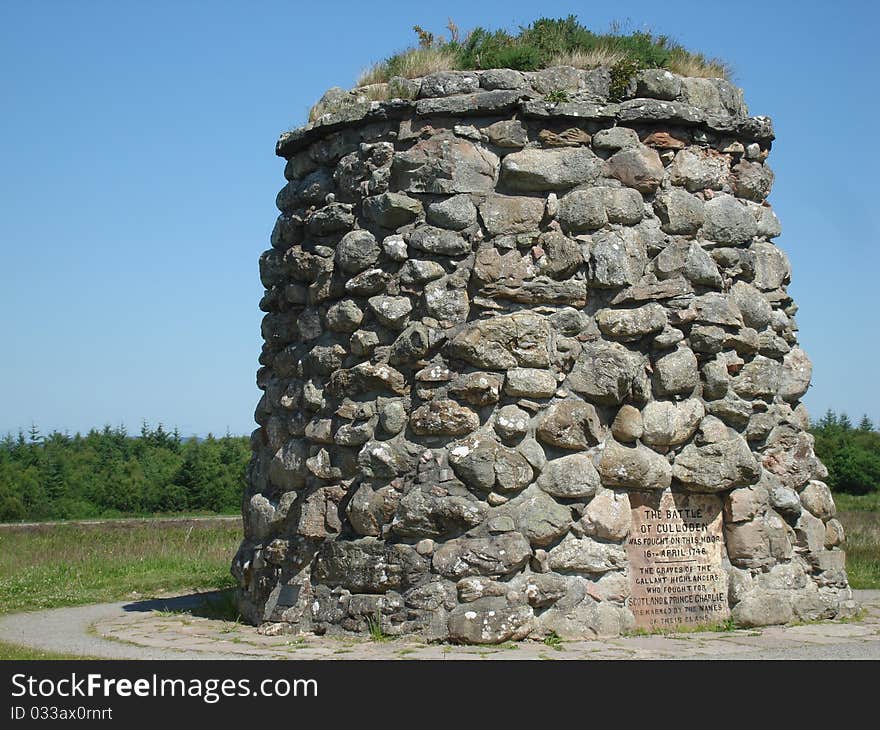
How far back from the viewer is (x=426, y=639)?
729 cm

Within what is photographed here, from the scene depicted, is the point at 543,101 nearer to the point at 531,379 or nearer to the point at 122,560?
the point at 531,379

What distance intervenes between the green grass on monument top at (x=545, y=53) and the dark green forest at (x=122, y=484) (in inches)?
694

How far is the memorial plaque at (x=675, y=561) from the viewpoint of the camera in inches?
309

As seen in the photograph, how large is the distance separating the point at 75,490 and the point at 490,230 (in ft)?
67.1

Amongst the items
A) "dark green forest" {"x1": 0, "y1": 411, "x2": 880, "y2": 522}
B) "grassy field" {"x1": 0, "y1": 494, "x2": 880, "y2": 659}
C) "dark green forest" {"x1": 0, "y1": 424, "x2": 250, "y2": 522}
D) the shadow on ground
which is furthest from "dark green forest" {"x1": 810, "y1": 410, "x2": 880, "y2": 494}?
the shadow on ground

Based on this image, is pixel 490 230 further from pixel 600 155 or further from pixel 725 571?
pixel 725 571

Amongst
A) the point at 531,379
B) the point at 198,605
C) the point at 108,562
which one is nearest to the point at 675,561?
the point at 531,379

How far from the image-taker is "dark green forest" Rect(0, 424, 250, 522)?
81.6 ft

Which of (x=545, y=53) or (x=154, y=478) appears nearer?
(x=545, y=53)

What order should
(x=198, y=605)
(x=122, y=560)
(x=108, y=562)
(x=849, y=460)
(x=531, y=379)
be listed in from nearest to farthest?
1. (x=531, y=379)
2. (x=198, y=605)
3. (x=108, y=562)
4. (x=122, y=560)
5. (x=849, y=460)

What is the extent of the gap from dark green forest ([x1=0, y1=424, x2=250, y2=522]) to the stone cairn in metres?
17.2

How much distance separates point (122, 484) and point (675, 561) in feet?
64.3

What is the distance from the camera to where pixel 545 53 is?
8609 millimetres

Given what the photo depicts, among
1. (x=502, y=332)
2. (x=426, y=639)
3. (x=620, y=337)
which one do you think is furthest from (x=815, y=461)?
(x=426, y=639)
